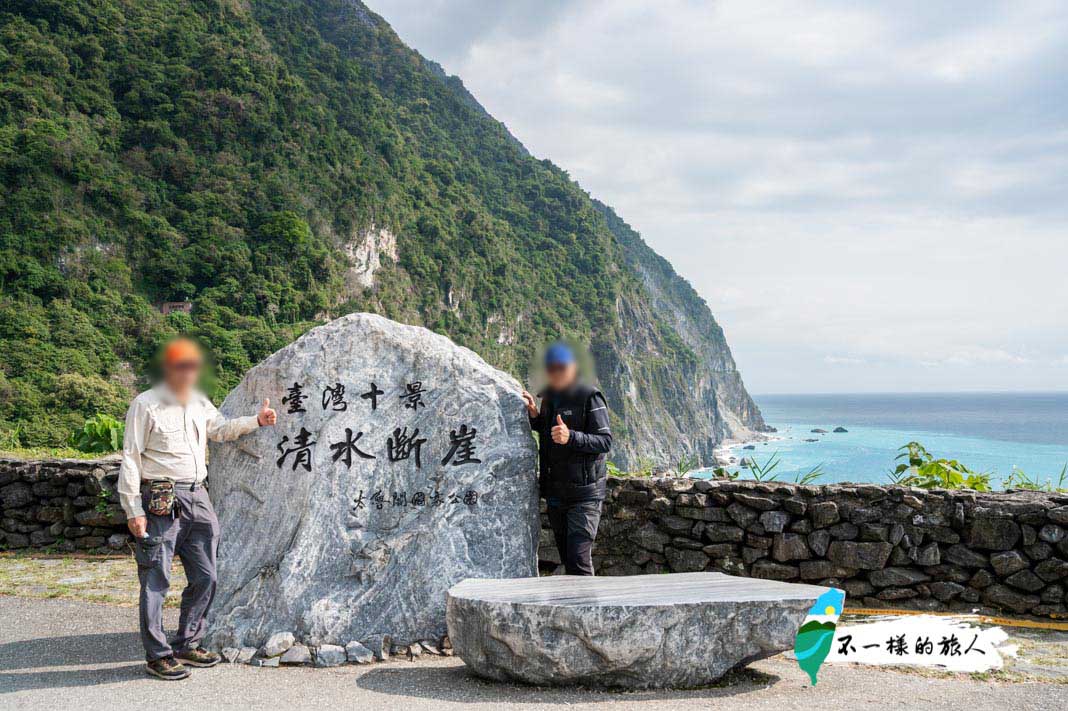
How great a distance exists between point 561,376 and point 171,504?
2520 millimetres

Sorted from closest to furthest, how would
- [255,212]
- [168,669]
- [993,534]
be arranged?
[168,669] → [993,534] → [255,212]

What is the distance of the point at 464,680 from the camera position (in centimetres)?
424

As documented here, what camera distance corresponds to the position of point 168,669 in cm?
426

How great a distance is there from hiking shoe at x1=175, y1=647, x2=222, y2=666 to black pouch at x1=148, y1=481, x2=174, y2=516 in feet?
2.88

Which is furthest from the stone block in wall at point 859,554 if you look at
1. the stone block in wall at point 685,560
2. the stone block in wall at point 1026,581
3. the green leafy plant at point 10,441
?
the green leafy plant at point 10,441

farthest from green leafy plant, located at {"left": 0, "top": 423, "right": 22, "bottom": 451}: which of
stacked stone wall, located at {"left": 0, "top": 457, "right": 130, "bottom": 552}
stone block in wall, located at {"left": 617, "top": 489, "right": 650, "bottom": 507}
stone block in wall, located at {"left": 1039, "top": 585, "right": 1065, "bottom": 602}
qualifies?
stone block in wall, located at {"left": 1039, "top": 585, "right": 1065, "bottom": 602}

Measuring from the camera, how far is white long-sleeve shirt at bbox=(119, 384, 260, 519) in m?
4.24

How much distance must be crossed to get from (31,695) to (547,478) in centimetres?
314

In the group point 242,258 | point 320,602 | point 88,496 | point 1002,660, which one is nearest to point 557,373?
point 320,602

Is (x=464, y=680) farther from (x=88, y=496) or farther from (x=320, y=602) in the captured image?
(x=88, y=496)

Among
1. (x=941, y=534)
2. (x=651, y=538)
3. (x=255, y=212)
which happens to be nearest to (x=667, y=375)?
(x=255, y=212)

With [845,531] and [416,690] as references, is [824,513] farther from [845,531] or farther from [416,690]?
[416,690]

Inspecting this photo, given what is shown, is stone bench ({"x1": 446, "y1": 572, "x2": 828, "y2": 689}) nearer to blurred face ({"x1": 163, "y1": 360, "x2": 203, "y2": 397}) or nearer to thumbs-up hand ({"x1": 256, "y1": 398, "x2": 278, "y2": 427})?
thumbs-up hand ({"x1": 256, "y1": 398, "x2": 278, "y2": 427})

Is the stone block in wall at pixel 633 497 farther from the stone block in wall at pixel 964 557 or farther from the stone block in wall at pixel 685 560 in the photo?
the stone block in wall at pixel 964 557
